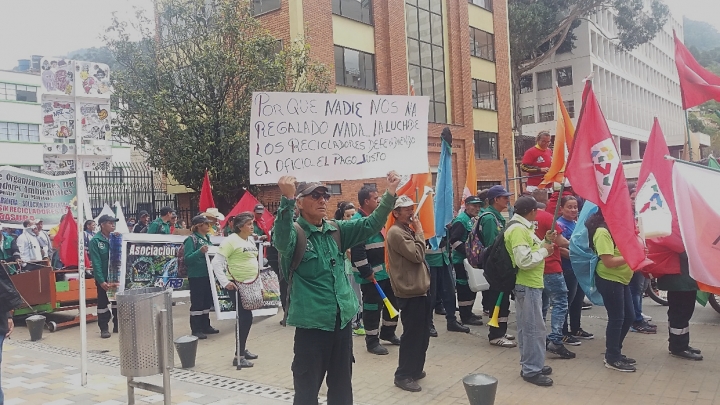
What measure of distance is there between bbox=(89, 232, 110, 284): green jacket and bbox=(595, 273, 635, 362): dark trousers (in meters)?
7.28

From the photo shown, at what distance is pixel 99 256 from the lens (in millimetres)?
9172

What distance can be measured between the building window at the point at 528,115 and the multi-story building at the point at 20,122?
3246 centimetres

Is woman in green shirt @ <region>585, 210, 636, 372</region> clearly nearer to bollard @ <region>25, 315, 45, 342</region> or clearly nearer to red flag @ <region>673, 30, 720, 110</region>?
red flag @ <region>673, 30, 720, 110</region>

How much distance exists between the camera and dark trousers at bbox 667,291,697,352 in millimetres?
6302

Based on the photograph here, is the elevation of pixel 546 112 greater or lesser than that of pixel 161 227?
greater

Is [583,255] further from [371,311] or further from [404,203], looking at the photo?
[371,311]

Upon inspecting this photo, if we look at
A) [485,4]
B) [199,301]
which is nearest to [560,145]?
[199,301]

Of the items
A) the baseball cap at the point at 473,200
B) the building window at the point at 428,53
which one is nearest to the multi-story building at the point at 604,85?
the building window at the point at 428,53

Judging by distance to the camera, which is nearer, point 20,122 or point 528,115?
point 20,122

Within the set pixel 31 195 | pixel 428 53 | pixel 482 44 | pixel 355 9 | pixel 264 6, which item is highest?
pixel 482 44

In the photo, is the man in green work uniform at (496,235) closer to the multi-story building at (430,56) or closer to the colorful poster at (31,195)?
the colorful poster at (31,195)

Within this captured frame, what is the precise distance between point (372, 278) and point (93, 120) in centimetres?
383

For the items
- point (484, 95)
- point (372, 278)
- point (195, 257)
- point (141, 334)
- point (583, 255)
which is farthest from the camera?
point (484, 95)

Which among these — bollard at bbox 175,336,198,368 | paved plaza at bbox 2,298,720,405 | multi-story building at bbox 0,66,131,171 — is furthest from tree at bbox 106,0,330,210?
multi-story building at bbox 0,66,131,171
